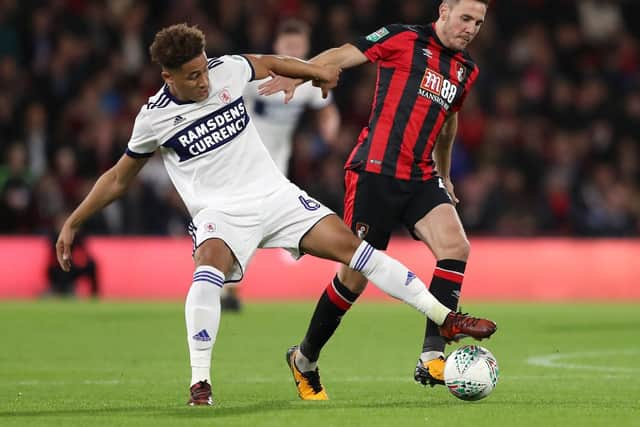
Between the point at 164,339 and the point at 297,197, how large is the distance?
4.50m

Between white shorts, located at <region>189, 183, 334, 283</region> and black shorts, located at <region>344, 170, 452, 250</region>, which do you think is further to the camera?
black shorts, located at <region>344, 170, 452, 250</region>

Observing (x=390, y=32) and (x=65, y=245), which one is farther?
(x=390, y=32)

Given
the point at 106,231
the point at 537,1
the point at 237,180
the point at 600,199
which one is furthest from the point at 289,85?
the point at 537,1

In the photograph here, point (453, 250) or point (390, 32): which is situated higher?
point (390, 32)

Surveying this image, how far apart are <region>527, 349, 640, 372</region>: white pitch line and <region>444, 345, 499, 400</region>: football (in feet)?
7.23

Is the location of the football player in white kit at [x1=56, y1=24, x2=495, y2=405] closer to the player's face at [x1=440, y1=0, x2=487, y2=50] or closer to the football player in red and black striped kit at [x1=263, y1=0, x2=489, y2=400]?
the football player in red and black striped kit at [x1=263, y1=0, x2=489, y2=400]

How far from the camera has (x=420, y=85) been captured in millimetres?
7668

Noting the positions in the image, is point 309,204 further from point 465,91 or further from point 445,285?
point 465,91

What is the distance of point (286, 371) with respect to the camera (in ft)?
29.0

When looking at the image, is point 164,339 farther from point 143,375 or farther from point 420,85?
point 420,85

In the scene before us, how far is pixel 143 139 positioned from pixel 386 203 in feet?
4.75

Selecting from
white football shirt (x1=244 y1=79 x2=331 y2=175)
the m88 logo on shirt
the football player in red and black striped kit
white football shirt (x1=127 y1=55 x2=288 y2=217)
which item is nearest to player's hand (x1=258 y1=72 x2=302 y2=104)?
white football shirt (x1=127 y1=55 x2=288 y2=217)

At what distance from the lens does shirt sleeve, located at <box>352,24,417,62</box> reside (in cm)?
758

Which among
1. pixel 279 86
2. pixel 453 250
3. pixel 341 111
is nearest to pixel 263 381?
pixel 453 250
